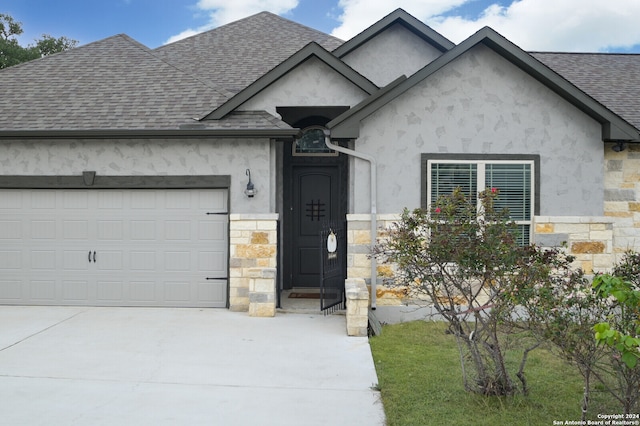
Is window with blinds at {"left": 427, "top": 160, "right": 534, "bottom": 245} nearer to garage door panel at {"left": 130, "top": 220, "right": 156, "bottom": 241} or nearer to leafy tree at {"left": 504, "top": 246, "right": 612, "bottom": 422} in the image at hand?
leafy tree at {"left": 504, "top": 246, "right": 612, "bottom": 422}

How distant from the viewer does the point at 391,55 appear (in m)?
12.5

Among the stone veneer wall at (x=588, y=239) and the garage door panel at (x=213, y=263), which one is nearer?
the stone veneer wall at (x=588, y=239)

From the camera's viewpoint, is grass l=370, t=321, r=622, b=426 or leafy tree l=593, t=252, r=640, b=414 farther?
grass l=370, t=321, r=622, b=426

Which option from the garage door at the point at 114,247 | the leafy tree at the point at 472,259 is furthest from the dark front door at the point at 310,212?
the leafy tree at the point at 472,259

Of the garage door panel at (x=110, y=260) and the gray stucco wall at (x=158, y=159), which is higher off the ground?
the gray stucco wall at (x=158, y=159)

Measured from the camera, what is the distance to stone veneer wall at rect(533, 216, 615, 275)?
32.6 feet

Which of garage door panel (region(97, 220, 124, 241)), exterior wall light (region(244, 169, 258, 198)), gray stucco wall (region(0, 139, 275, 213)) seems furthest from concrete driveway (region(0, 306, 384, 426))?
gray stucco wall (region(0, 139, 275, 213))

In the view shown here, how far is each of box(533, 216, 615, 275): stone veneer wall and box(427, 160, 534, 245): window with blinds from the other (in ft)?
2.03

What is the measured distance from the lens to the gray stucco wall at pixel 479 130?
9.83 m

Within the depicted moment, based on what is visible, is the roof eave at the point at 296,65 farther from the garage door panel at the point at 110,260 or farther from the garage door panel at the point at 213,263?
the garage door panel at the point at 110,260

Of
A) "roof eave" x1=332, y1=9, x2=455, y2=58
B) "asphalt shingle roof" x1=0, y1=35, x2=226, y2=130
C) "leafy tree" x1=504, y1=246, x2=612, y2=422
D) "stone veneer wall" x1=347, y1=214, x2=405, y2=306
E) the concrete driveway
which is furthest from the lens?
"roof eave" x1=332, y1=9, x2=455, y2=58

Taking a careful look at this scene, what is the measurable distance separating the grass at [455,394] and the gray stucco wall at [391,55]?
6672 mm

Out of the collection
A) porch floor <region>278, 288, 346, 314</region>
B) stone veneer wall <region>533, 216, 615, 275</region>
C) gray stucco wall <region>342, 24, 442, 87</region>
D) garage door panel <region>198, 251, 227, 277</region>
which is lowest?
porch floor <region>278, 288, 346, 314</region>

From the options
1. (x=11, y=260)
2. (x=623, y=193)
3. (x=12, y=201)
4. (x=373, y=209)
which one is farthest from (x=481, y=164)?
(x=11, y=260)
